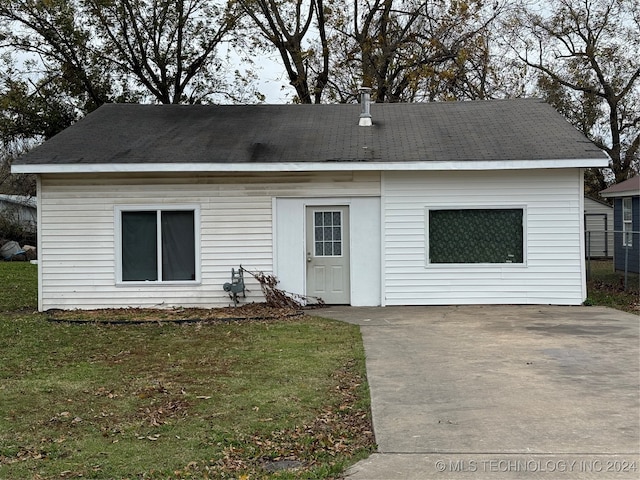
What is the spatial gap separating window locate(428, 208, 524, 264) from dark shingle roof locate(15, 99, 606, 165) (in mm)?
1155

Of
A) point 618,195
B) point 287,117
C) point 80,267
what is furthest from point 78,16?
point 618,195

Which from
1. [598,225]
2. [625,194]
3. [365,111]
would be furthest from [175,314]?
[598,225]

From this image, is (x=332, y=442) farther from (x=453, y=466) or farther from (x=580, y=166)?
(x=580, y=166)

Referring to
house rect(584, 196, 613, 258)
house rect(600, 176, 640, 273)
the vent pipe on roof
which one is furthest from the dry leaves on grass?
house rect(584, 196, 613, 258)

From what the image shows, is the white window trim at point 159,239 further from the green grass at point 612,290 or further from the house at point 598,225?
the house at point 598,225

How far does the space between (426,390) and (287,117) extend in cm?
1033

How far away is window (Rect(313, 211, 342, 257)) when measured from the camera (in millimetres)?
13039

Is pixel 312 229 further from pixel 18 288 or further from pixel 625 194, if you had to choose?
pixel 625 194

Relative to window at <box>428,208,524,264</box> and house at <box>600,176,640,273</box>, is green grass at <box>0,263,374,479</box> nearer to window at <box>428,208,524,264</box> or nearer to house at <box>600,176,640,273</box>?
window at <box>428,208,524,264</box>

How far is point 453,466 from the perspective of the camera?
453 centimetres

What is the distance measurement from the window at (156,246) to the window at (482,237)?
4.56 m

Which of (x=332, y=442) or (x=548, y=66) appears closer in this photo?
(x=332, y=442)

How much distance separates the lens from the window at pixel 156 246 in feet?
42.2

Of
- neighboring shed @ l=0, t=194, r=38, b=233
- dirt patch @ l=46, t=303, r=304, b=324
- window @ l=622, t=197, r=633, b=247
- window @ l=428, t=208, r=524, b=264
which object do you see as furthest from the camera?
neighboring shed @ l=0, t=194, r=38, b=233
